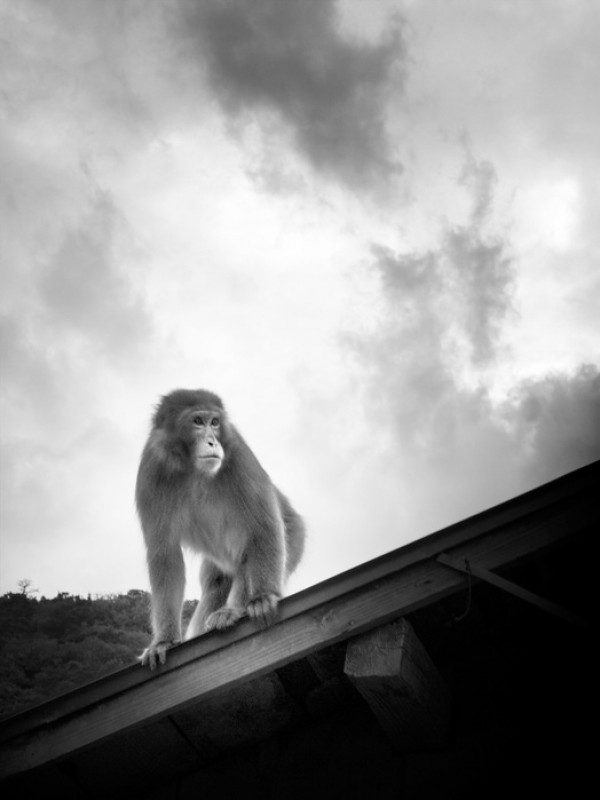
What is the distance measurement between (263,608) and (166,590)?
6.38ft

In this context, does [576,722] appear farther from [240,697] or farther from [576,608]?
[240,697]

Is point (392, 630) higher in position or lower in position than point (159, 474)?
lower

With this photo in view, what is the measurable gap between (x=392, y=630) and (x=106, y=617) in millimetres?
11858

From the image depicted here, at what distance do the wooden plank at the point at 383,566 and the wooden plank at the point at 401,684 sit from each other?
30cm

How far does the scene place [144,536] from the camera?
6859mm

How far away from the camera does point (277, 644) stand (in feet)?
14.5

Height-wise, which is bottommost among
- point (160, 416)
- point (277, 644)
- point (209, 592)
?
point (277, 644)

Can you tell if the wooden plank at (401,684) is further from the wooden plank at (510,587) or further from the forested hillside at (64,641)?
the forested hillside at (64,641)

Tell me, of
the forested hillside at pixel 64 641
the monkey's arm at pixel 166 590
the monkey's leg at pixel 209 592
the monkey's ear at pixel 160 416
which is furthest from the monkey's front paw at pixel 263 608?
the forested hillside at pixel 64 641

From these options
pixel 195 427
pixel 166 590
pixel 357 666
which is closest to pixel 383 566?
pixel 357 666

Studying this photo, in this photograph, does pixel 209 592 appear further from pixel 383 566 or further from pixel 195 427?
pixel 383 566

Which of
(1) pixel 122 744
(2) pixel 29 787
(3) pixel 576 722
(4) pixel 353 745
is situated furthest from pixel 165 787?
(3) pixel 576 722

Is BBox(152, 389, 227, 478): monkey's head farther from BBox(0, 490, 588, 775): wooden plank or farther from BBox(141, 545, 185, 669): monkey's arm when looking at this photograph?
BBox(0, 490, 588, 775): wooden plank

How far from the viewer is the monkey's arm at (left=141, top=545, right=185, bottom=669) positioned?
614 cm
